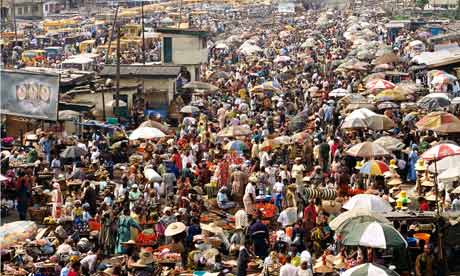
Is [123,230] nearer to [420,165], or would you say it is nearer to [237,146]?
[420,165]

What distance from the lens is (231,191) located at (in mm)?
18219

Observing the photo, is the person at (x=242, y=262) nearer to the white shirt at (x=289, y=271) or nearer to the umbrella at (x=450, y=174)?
the white shirt at (x=289, y=271)

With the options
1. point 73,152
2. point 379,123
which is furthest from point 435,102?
point 73,152

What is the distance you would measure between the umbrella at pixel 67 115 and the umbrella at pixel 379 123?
7.62m

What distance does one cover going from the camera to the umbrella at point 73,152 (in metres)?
20.9

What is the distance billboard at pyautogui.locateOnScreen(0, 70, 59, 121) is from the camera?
23875 mm

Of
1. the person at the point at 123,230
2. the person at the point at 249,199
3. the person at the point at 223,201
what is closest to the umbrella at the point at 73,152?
the person at the point at 223,201

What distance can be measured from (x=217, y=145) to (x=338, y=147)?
9.17 feet

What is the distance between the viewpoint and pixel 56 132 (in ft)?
80.7

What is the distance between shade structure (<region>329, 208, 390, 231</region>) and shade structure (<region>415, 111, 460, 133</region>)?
17.4ft

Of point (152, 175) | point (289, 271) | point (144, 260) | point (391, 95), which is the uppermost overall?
point (391, 95)

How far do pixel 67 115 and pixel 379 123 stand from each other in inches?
308

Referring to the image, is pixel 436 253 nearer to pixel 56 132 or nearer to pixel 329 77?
pixel 56 132

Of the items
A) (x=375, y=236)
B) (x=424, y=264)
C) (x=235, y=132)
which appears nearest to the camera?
(x=375, y=236)
